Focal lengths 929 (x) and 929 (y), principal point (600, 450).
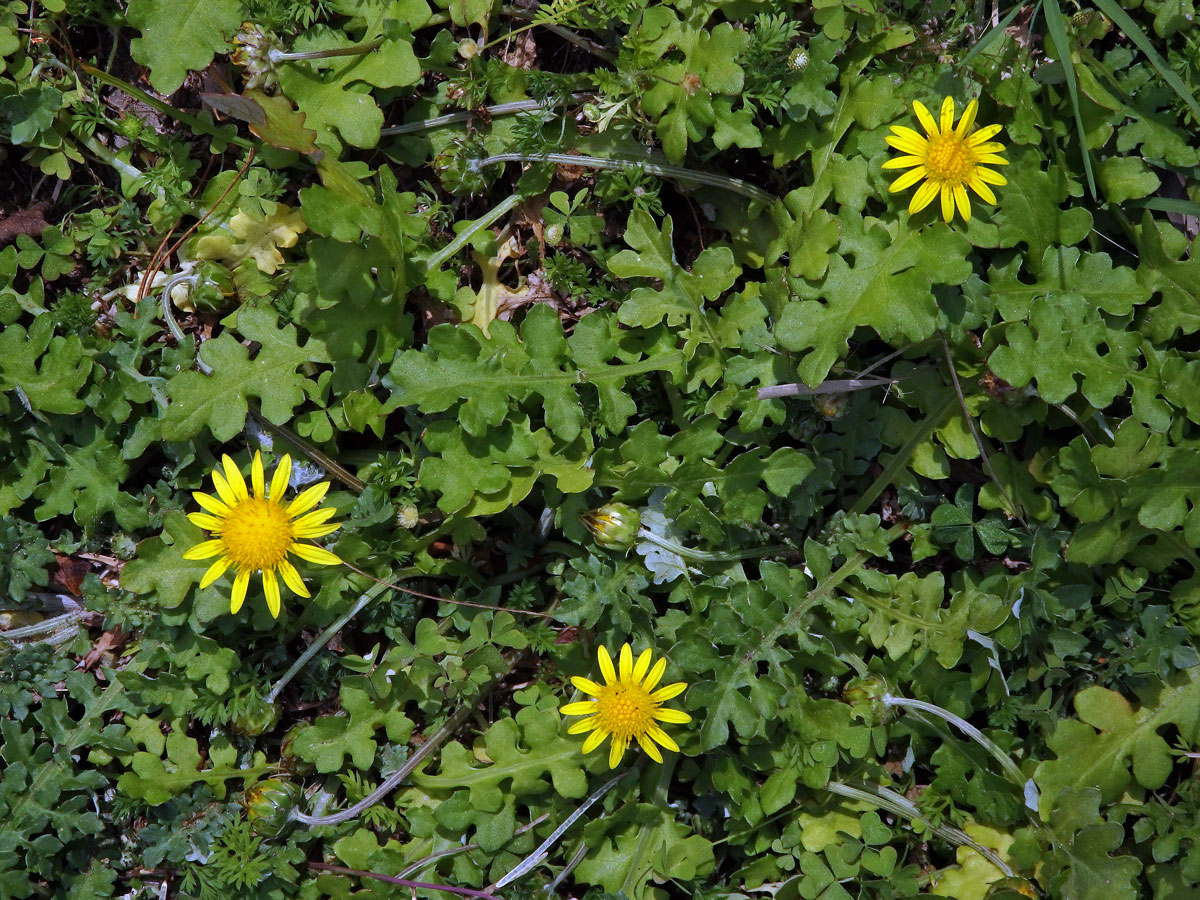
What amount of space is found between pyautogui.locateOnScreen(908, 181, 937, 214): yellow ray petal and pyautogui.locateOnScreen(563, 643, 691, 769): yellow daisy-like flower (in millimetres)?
2086

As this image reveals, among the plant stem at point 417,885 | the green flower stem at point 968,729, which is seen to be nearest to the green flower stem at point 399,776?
the plant stem at point 417,885

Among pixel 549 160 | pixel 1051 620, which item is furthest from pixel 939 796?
pixel 549 160

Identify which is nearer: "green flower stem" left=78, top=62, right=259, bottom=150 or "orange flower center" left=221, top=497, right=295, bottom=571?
"orange flower center" left=221, top=497, right=295, bottom=571

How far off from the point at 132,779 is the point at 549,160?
3.32 metres

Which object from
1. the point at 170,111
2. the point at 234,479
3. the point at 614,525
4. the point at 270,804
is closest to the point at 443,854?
the point at 270,804

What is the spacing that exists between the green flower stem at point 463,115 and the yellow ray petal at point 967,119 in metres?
1.62

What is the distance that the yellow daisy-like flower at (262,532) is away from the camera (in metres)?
3.82

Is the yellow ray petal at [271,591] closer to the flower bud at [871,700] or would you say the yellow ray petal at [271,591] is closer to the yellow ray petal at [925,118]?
the flower bud at [871,700]

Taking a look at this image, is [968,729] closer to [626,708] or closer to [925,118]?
[626,708]

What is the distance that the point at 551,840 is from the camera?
4.00m

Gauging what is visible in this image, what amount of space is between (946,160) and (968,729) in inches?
91.0

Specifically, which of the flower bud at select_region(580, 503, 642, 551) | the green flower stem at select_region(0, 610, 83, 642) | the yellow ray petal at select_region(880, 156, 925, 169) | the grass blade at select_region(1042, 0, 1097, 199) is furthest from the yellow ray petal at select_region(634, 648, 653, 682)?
the green flower stem at select_region(0, 610, 83, 642)

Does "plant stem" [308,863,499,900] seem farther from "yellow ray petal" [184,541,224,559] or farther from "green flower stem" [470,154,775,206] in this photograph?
"green flower stem" [470,154,775,206]

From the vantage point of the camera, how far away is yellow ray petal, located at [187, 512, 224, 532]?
3.80m
